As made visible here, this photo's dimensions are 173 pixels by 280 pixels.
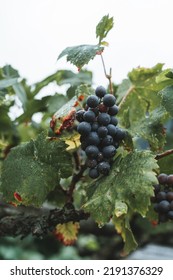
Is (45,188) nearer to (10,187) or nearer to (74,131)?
(10,187)

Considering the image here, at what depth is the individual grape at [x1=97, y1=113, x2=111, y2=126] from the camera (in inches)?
37.2

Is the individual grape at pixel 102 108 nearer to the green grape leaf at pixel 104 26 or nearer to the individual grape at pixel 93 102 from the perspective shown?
the individual grape at pixel 93 102

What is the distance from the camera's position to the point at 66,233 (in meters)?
1.26

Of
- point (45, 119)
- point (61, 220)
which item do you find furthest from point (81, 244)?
point (61, 220)

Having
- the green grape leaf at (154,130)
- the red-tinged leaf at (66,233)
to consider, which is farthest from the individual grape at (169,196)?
the red-tinged leaf at (66,233)

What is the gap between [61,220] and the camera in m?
1.07

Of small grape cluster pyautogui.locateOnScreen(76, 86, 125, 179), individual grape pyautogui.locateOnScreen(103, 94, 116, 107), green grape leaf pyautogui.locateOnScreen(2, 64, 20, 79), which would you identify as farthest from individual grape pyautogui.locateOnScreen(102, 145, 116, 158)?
green grape leaf pyautogui.locateOnScreen(2, 64, 20, 79)

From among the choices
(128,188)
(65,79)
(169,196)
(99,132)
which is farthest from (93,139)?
(65,79)

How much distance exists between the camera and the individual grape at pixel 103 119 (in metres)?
0.94

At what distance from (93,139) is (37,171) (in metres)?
0.18

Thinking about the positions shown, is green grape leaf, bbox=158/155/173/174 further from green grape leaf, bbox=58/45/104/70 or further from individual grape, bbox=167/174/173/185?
green grape leaf, bbox=58/45/104/70

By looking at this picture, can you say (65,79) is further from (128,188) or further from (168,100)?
(128,188)

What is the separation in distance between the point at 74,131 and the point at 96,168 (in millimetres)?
225

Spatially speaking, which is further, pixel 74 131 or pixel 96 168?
pixel 74 131
